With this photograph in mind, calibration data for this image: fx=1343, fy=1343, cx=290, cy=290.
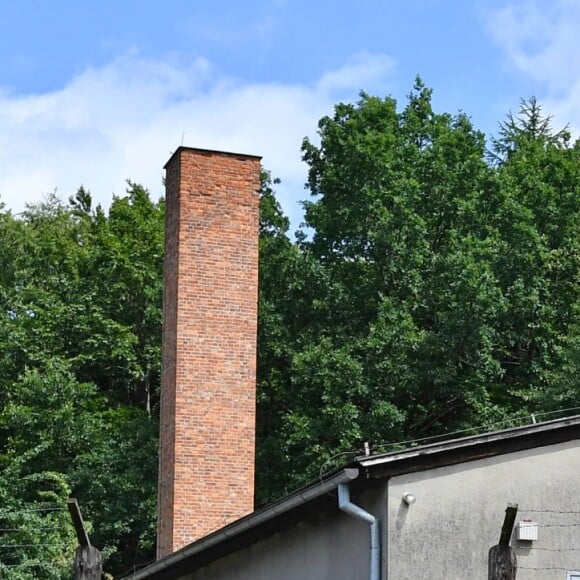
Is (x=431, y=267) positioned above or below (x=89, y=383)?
above

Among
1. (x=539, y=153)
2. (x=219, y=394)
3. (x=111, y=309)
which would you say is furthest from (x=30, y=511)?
(x=539, y=153)

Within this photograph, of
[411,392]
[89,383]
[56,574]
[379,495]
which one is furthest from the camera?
[89,383]

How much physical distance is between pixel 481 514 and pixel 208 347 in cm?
911

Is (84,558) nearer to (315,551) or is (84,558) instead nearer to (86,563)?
(86,563)

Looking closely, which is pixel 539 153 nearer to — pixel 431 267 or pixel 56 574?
pixel 431 267

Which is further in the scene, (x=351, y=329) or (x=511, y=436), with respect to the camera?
(x=351, y=329)

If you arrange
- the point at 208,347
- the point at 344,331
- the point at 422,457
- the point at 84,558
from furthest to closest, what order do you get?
the point at 344,331 → the point at 208,347 → the point at 422,457 → the point at 84,558

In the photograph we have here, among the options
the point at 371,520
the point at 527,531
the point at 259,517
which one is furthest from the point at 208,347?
the point at 527,531

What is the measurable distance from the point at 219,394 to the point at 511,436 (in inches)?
348

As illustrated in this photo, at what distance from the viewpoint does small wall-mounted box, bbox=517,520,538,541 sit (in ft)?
37.7

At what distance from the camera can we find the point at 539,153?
1346 inches

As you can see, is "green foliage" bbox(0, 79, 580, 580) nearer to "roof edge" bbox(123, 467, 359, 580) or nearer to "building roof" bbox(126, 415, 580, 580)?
"roof edge" bbox(123, 467, 359, 580)

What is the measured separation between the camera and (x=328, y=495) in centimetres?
1193

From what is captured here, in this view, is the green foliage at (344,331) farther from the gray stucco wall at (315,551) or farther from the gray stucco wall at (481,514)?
the gray stucco wall at (481,514)
